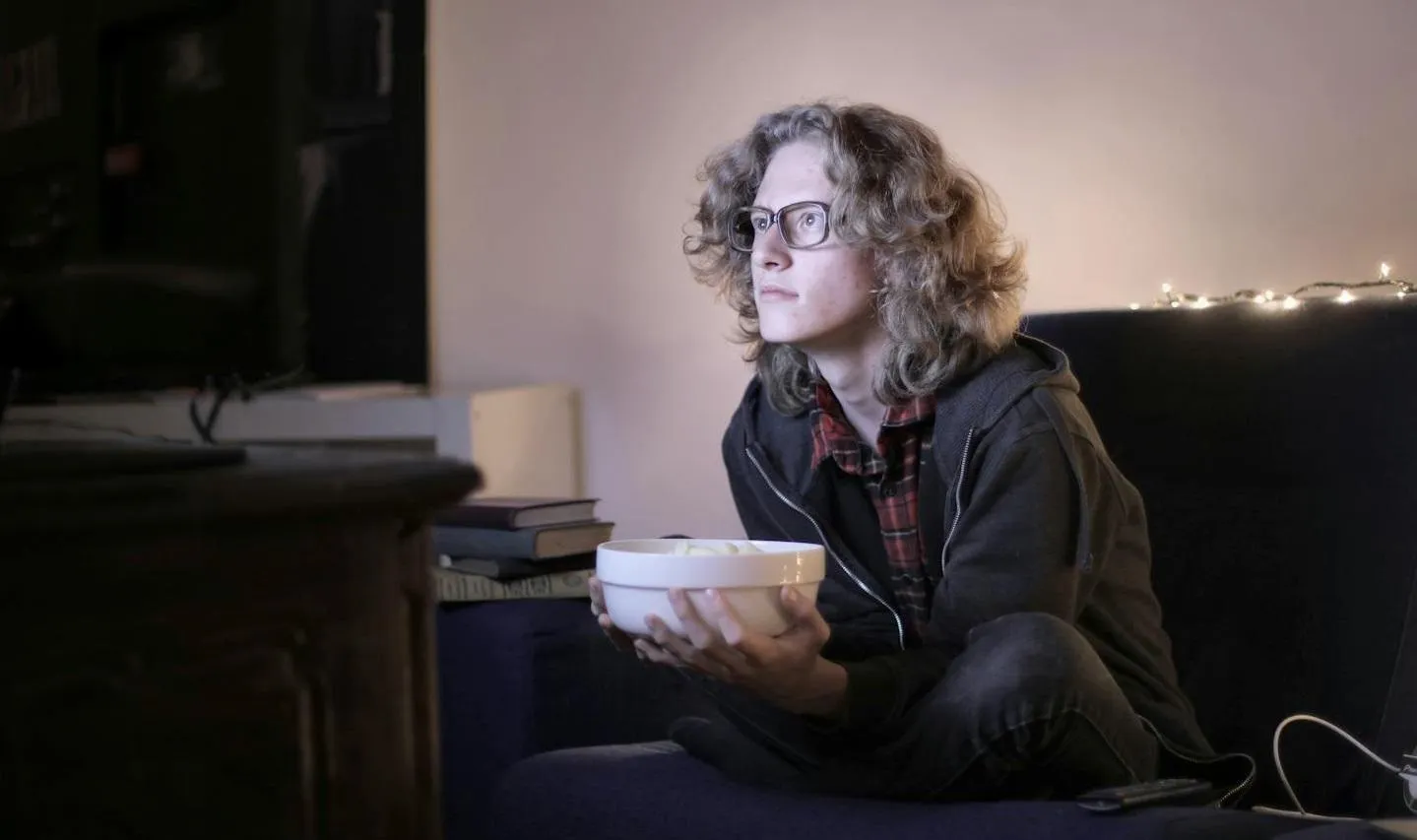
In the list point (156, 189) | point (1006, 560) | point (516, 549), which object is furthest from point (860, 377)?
point (156, 189)

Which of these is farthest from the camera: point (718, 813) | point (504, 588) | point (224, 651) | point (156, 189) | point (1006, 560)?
point (504, 588)

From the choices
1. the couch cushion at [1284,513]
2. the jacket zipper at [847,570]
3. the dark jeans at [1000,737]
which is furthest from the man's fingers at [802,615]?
the couch cushion at [1284,513]

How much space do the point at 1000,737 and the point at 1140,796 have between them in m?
0.12

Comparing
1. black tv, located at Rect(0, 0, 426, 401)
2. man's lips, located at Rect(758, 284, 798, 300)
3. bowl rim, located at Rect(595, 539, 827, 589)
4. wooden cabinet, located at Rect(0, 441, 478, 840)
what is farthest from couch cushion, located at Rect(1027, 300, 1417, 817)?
wooden cabinet, located at Rect(0, 441, 478, 840)

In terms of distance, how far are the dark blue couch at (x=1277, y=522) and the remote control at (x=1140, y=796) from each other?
0.46 m

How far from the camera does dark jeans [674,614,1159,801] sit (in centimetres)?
108

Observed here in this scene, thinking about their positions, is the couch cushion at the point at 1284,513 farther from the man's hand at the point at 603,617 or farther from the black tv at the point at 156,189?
the black tv at the point at 156,189

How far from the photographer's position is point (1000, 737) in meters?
1.08

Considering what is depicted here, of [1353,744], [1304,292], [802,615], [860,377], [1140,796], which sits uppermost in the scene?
[1304,292]

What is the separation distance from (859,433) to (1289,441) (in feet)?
1.54

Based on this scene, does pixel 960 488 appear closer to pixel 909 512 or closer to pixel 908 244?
pixel 909 512

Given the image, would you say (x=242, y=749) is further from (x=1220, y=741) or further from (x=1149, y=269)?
(x=1149, y=269)

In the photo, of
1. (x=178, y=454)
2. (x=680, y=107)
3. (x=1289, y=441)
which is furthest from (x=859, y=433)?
(x=680, y=107)

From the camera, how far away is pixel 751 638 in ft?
3.44
